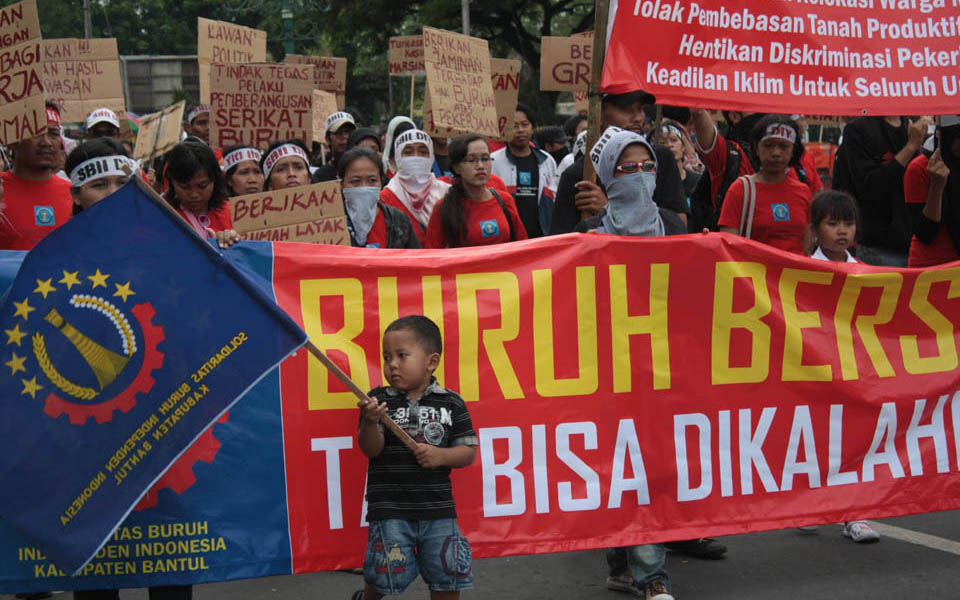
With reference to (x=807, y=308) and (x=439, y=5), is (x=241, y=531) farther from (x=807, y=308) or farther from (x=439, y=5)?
(x=439, y=5)

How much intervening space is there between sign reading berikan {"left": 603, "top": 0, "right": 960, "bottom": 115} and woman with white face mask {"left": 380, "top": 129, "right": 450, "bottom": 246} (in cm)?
261

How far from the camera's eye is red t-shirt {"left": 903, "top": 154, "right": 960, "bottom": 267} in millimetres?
6457

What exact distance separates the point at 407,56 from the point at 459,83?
111 inches

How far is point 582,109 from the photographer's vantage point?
11203 mm

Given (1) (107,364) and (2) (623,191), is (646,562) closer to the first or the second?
(2) (623,191)

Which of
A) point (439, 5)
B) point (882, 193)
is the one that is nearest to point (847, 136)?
point (882, 193)

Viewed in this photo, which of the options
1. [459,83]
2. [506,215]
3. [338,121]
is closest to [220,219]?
[506,215]

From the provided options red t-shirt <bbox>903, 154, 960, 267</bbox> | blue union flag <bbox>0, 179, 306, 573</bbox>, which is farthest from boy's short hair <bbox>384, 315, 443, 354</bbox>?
red t-shirt <bbox>903, 154, 960, 267</bbox>

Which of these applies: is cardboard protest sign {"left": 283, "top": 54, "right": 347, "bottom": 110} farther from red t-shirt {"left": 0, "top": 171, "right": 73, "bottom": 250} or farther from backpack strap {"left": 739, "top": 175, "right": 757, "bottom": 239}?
backpack strap {"left": 739, "top": 175, "right": 757, "bottom": 239}

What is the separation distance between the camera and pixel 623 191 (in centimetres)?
497

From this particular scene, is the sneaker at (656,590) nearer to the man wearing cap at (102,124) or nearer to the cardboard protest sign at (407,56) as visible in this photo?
the man wearing cap at (102,124)

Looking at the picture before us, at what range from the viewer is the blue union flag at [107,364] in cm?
358

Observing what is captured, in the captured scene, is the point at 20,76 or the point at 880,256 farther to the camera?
the point at 880,256

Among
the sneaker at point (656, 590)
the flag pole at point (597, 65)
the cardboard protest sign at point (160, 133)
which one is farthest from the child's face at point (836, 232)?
the cardboard protest sign at point (160, 133)
